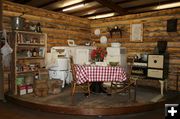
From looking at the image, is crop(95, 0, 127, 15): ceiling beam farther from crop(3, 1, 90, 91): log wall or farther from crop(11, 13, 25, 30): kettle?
crop(11, 13, 25, 30): kettle

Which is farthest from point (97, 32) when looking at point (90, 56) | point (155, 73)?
point (155, 73)

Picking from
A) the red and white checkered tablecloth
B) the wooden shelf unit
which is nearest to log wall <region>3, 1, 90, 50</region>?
the wooden shelf unit

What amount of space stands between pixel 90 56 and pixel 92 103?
7.62 ft

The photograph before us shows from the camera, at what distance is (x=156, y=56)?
576cm

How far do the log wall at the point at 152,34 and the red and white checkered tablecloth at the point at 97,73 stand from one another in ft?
8.56

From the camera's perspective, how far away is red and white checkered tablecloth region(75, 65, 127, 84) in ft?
13.9

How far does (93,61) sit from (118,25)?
116 inches

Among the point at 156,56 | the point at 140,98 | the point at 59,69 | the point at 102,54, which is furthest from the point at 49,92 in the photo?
the point at 156,56

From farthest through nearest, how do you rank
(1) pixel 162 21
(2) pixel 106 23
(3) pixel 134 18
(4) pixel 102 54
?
(2) pixel 106 23 < (3) pixel 134 18 < (1) pixel 162 21 < (4) pixel 102 54

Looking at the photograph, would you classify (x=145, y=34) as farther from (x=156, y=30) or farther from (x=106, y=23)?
(x=106, y=23)

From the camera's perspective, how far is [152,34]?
652 centimetres

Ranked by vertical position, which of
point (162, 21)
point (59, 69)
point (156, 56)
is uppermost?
point (162, 21)

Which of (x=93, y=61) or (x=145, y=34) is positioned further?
(x=145, y=34)

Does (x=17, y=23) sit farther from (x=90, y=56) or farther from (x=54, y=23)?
(x=90, y=56)
